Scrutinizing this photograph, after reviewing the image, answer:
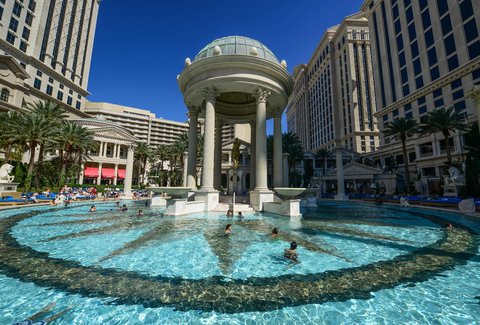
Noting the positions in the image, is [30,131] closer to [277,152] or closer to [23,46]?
[277,152]

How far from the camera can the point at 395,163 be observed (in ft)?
171

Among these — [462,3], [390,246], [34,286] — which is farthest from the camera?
[462,3]

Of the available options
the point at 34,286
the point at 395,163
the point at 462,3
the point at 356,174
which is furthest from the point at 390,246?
the point at 462,3

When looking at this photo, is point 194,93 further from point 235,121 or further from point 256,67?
point 235,121

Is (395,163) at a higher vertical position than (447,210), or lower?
higher

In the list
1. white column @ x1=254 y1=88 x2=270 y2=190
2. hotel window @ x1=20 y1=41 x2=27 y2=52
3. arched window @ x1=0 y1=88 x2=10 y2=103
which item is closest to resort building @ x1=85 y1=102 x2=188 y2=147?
hotel window @ x1=20 y1=41 x2=27 y2=52

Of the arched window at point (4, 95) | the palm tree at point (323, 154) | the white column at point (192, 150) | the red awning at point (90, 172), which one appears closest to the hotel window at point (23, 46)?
the arched window at point (4, 95)

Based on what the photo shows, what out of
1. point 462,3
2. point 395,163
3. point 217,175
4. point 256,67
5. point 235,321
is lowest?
point 235,321

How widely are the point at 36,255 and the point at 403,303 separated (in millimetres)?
10097

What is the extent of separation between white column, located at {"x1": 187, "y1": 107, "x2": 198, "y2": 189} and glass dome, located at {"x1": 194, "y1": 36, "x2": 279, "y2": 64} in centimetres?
549

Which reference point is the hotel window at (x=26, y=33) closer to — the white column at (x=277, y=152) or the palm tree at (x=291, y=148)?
the palm tree at (x=291, y=148)

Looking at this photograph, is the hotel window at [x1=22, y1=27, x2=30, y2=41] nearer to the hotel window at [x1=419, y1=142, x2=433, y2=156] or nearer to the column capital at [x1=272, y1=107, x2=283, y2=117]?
the column capital at [x1=272, y1=107, x2=283, y2=117]

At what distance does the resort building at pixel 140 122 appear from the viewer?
322ft

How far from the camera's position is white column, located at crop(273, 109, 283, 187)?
18.8 metres
